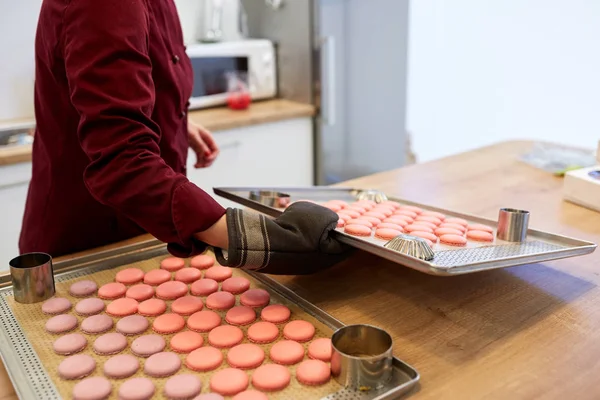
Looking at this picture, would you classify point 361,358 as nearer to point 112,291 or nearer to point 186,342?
point 186,342

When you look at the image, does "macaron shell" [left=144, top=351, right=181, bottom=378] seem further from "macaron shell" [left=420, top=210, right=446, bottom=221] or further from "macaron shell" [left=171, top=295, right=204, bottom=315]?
"macaron shell" [left=420, top=210, right=446, bottom=221]

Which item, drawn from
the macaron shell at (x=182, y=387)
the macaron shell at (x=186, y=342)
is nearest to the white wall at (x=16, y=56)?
the macaron shell at (x=186, y=342)

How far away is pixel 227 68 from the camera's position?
2.58 metres

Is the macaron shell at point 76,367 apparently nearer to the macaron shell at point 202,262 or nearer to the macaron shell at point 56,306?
the macaron shell at point 56,306

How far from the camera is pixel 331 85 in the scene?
2.57 metres

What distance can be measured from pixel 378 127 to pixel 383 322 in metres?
2.17

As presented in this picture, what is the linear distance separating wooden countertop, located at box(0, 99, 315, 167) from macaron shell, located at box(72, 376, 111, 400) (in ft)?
5.22

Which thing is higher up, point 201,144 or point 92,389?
point 201,144

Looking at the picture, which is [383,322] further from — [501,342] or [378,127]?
[378,127]

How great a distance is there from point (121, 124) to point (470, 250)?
568 mm

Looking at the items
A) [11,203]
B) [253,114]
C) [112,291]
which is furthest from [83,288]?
[253,114]

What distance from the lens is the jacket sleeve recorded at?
0.81 meters

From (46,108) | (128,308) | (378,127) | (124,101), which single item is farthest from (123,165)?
(378,127)

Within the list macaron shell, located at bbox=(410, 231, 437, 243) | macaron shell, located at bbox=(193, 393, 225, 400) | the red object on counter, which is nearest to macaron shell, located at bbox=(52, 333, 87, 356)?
macaron shell, located at bbox=(193, 393, 225, 400)
